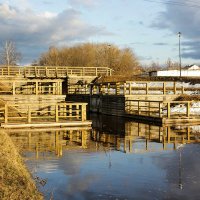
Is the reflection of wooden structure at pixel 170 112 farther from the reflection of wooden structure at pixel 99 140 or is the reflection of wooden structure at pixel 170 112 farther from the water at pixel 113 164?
the water at pixel 113 164

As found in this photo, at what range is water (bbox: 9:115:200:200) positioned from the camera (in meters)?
Answer: 9.43

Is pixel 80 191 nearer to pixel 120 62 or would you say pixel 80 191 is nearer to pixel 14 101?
pixel 14 101

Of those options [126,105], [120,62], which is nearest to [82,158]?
[126,105]

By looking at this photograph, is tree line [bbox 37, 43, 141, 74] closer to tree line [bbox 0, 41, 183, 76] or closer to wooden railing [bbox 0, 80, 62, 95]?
tree line [bbox 0, 41, 183, 76]

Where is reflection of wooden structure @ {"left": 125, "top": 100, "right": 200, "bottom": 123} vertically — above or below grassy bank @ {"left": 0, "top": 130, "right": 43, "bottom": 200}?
above

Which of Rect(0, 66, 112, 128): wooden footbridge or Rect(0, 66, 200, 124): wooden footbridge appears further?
Rect(0, 66, 112, 128): wooden footbridge

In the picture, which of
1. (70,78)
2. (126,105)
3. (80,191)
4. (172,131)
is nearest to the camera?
(80,191)

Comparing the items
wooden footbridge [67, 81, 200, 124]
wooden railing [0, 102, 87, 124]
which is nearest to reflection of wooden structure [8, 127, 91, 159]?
wooden railing [0, 102, 87, 124]

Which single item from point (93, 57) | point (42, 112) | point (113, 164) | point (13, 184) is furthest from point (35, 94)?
point (93, 57)

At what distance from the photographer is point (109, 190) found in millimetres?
9508

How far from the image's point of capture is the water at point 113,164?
30.9 feet

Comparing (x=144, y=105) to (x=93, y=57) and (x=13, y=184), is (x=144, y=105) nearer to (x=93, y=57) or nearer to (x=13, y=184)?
(x=13, y=184)

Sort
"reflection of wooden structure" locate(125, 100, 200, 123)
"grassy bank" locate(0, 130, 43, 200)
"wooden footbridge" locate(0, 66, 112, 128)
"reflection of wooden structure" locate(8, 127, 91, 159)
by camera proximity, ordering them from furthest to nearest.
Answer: "wooden footbridge" locate(0, 66, 112, 128) → "reflection of wooden structure" locate(125, 100, 200, 123) → "reflection of wooden structure" locate(8, 127, 91, 159) → "grassy bank" locate(0, 130, 43, 200)

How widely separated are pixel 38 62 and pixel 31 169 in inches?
3707
